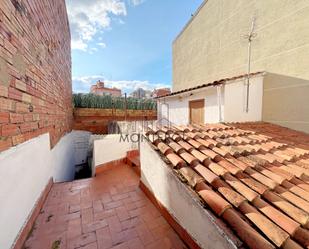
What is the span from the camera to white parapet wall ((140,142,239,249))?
1579 millimetres

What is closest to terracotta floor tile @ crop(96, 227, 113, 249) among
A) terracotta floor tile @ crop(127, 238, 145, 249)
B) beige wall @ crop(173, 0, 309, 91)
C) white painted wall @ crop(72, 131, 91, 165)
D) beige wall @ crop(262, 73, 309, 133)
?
terracotta floor tile @ crop(127, 238, 145, 249)

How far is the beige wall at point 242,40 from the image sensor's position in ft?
17.7

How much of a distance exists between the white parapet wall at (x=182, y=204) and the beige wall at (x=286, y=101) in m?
6.13

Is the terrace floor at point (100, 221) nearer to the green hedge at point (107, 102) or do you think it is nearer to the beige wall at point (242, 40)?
the beige wall at point (242, 40)

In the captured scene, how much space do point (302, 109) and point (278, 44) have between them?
105 inches

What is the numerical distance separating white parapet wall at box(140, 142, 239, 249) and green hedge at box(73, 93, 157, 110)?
9.17 m

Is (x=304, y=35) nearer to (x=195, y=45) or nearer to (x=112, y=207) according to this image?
(x=195, y=45)

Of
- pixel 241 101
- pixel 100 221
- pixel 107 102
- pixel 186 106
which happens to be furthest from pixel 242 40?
pixel 107 102

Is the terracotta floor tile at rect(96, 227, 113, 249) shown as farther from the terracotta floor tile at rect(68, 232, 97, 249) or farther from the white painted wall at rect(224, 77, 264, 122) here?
the white painted wall at rect(224, 77, 264, 122)

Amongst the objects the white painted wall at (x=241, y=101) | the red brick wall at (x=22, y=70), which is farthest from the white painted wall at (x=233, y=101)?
the red brick wall at (x=22, y=70)

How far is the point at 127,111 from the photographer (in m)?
12.4

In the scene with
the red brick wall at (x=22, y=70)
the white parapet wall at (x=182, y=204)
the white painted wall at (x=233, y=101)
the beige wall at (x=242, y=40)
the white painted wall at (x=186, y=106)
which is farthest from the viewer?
the white painted wall at (x=186, y=106)

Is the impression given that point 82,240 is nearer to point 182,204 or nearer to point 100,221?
point 100,221

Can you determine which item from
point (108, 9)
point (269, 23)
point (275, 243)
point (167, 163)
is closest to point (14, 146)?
point (167, 163)
